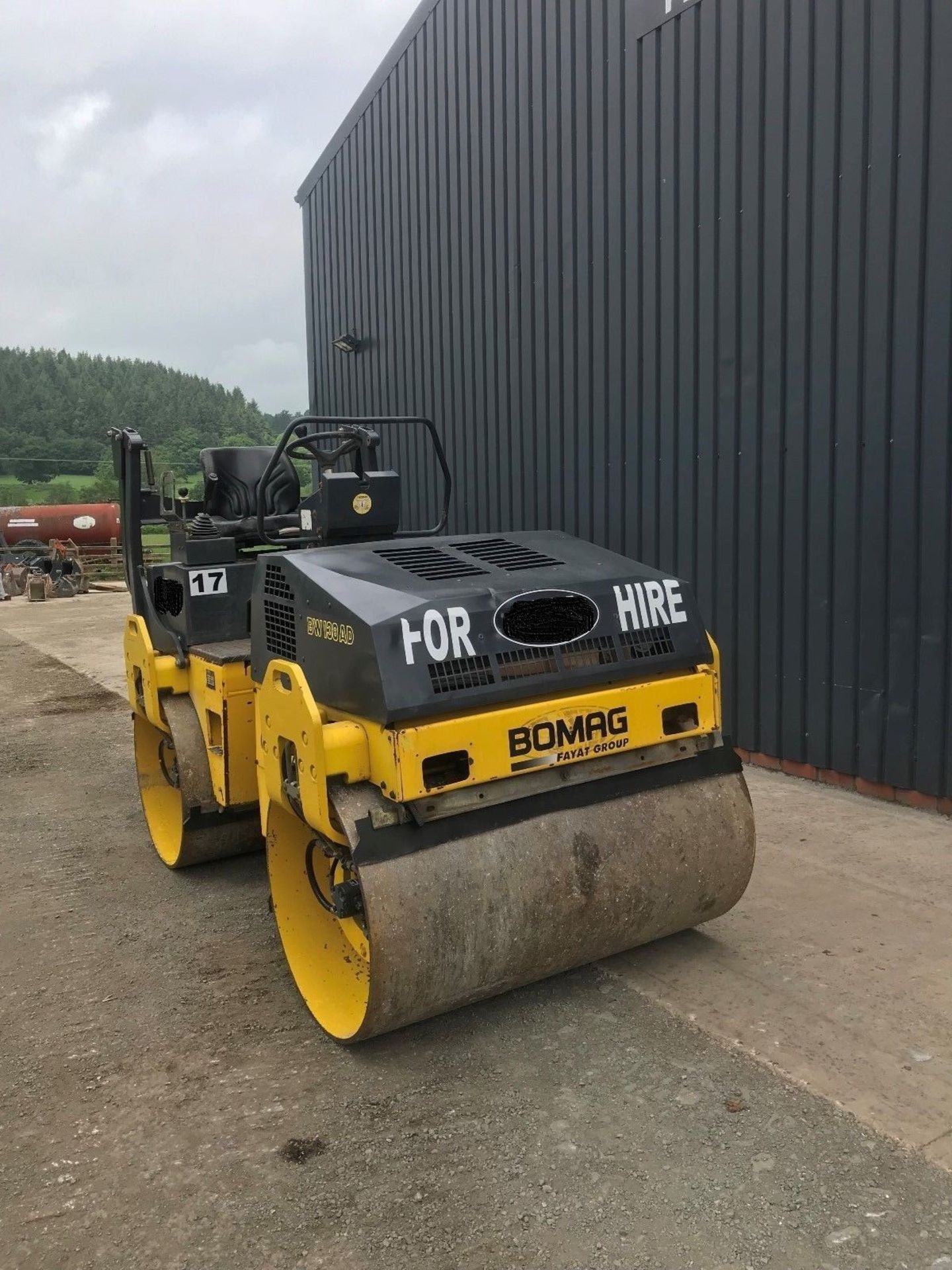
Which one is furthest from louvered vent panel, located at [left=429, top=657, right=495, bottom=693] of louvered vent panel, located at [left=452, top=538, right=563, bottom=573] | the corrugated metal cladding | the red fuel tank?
the red fuel tank

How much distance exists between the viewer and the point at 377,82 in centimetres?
1127

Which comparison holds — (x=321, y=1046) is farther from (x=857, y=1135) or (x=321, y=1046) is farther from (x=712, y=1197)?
(x=857, y=1135)

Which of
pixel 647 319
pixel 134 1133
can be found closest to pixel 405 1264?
pixel 134 1133

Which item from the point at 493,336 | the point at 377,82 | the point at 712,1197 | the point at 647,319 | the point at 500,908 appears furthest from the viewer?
the point at 377,82

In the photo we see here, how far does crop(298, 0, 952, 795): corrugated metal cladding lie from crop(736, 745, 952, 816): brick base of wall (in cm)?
10

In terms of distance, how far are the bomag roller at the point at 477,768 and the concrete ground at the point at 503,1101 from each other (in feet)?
0.83

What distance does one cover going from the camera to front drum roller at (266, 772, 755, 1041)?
11.0ft

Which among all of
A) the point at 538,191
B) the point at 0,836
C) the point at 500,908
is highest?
the point at 538,191

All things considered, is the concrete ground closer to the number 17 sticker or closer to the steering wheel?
the number 17 sticker

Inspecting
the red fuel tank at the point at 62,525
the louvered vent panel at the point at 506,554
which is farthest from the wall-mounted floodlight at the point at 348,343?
the red fuel tank at the point at 62,525

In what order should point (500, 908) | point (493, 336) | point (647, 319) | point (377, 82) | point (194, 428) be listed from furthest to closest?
point (194, 428)
point (377, 82)
point (493, 336)
point (647, 319)
point (500, 908)

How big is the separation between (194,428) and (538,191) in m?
67.5

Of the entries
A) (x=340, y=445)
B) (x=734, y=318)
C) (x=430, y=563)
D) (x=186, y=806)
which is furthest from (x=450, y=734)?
(x=734, y=318)

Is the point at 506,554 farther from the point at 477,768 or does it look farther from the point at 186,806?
the point at 186,806
